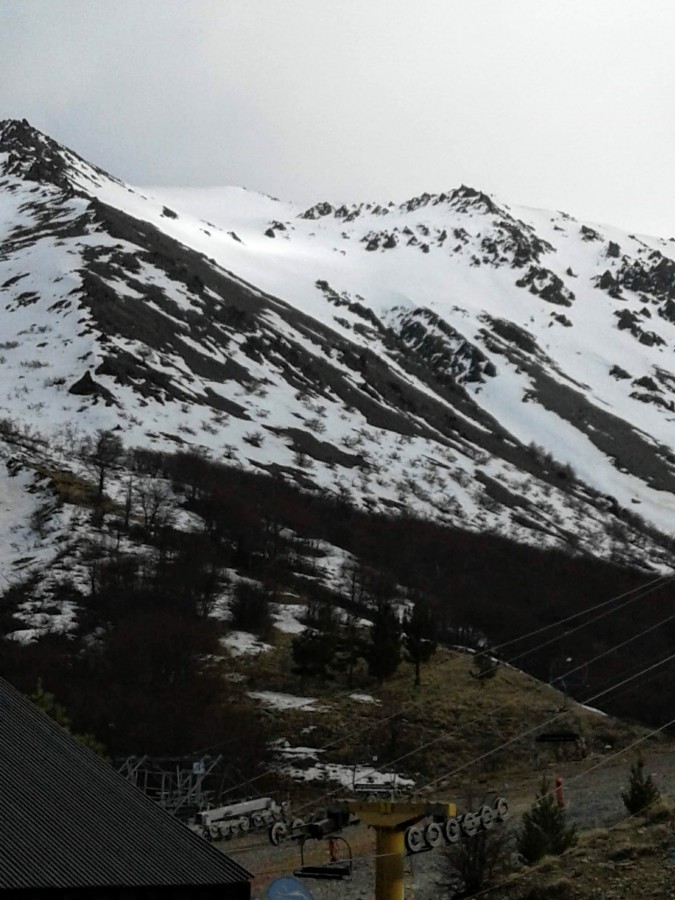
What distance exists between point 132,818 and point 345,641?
29940mm

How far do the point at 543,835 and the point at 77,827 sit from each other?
13.7 m

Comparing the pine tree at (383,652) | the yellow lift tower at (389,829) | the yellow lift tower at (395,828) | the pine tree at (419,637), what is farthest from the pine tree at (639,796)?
the pine tree at (383,652)

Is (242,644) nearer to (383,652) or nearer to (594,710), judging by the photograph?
(383,652)

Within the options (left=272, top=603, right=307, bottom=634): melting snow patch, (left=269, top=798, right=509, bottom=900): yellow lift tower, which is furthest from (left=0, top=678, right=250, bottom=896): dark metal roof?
(left=272, top=603, right=307, bottom=634): melting snow patch

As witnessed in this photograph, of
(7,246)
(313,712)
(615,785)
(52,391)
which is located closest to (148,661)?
(313,712)

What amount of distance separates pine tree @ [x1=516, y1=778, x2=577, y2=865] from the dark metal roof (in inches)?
375

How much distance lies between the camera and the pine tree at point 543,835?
33.5m

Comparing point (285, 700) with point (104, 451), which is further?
point (104, 451)

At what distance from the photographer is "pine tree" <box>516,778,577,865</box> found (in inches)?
1318

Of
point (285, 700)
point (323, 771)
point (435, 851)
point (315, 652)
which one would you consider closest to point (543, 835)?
point (435, 851)

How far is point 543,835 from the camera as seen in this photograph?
111ft

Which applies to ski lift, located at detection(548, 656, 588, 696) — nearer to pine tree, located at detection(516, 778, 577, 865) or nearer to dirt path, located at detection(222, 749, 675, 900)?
dirt path, located at detection(222, 749, 675, 900)

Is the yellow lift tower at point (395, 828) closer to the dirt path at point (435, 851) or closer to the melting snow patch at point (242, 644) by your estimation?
the dirt path at point (435, 851)

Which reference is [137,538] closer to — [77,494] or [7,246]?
[77,494]
